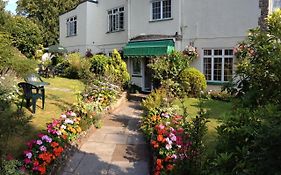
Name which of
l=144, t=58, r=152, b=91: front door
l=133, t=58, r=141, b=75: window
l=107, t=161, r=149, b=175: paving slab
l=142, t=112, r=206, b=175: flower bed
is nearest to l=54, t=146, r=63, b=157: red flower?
l=107, t=161, r=149, b=175: paving slab

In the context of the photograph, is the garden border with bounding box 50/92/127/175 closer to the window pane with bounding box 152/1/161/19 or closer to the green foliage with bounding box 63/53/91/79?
Answer: the window pane with bounding box 152/1/161/19

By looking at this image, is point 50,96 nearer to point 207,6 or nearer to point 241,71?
point 207,6

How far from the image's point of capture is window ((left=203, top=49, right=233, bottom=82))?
18078 mm

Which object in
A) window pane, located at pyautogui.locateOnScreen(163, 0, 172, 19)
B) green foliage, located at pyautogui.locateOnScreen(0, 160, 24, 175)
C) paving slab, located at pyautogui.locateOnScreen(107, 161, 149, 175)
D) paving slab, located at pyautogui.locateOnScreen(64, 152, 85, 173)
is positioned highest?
window pane, located at pyautogui.locateOnScreen(163, 0, 172, 19)

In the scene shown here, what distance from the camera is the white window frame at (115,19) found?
85.5 feet

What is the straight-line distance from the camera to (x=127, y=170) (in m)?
7.75

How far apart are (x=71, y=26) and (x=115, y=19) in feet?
28.7

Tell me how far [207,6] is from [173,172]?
1465 cm

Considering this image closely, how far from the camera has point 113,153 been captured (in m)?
8.86

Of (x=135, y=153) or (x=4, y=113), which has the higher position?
(x=4, y=113)

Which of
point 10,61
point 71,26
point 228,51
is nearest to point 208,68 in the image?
point 228,51

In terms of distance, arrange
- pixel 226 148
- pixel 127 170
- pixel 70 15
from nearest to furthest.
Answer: pixel 226 148 → pixel 127 170 → pixel 70 15

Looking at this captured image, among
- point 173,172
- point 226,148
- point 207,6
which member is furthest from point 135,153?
point 207,6

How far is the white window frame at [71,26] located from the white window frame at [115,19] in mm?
6350
